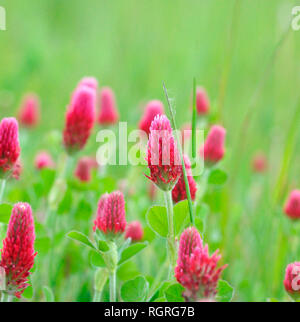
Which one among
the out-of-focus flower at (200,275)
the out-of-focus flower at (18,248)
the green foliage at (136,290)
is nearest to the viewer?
the out-of-focus flower at (200,275)

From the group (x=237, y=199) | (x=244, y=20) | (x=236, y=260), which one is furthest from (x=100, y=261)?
(x=244, y=20)

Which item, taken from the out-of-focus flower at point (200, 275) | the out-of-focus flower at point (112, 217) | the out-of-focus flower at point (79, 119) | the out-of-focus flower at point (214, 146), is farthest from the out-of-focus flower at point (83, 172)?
the out-of-focus flower at point (200, 275)

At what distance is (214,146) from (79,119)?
34 centimetres

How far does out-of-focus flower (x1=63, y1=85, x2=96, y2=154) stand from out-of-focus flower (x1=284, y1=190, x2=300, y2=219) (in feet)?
1.78

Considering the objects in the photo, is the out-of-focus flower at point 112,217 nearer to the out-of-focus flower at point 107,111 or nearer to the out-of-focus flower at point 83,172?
the out-of-focus flower at point 83,172

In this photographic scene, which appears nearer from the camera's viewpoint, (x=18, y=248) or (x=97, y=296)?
(x=18, y=248)

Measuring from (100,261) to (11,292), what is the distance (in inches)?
7.3

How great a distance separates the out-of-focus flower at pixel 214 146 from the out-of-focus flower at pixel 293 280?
443mm

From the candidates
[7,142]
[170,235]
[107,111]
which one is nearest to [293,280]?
[170,235]

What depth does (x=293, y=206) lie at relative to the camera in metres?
1.42

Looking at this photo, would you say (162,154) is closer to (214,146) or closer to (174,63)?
(214,146)

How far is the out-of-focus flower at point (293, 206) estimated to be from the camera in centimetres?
140

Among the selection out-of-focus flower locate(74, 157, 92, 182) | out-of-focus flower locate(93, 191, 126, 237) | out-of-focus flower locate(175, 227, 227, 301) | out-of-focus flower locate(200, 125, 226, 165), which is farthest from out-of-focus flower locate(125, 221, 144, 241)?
out-of-focus flower locate(175, 227, 227, 301)

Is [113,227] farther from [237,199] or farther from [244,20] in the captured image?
[244,20]
